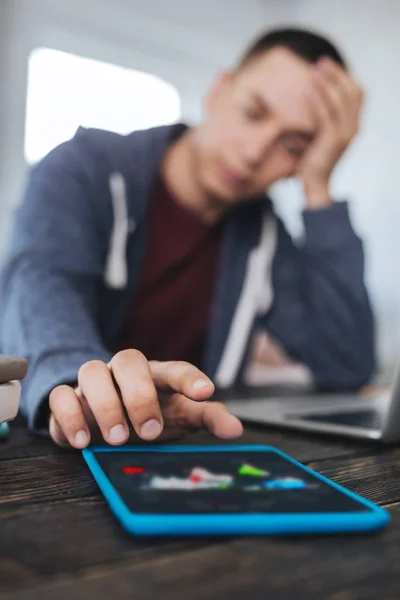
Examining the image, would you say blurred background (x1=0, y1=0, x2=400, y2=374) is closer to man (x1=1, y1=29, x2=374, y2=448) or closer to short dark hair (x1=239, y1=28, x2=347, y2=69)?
man (x1=1, y1=29, x2=374, y2=448)

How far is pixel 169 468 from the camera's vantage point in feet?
0.92

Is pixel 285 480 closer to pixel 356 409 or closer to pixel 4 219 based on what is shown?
pixel 356 409

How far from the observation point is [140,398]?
0.31m

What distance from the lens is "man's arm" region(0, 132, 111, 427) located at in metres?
0.42

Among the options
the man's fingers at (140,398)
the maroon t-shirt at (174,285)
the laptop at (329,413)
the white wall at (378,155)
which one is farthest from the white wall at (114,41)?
the man's fingers at (140,398)

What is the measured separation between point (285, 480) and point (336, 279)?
75 cm

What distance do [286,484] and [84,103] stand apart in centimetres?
70

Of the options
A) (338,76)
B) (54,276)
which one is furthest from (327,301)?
(54,276)

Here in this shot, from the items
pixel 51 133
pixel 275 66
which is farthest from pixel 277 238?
pixel 51 133

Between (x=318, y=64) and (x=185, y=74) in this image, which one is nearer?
(x=318, y=64)

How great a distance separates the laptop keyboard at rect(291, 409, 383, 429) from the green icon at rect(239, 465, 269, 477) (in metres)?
0.18

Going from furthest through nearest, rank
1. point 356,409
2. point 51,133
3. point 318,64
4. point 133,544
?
1. point 318,64
2. point 51,133
3. point 356,409
4. point 133,544

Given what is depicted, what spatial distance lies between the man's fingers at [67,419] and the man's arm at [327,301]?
2.22 feet

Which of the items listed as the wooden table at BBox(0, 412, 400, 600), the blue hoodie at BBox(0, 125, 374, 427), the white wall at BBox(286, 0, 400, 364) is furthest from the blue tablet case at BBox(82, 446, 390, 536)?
the white wall at BBox(286, 0, 400, 364)
